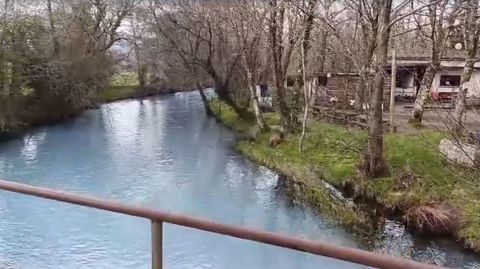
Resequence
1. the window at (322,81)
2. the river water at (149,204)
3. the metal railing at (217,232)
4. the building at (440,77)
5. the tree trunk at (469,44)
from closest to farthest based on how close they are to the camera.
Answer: the metal railing at (217,232)
the river water at (149,204)
the tree trunk at (469,44)
the building at (440,77)
the window at (322,81)

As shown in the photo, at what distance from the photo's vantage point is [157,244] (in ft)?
7.10

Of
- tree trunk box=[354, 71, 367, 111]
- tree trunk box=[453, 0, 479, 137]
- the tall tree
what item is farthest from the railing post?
the tall tree

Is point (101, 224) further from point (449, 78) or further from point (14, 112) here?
point (449, 78)

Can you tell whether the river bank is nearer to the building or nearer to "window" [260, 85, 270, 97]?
"window" [260, 85, 270, 97]

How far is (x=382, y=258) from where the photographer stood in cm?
152

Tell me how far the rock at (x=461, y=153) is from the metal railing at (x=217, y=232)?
263 inches

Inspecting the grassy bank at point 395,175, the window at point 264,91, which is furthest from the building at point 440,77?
the grassy bank at point 395,175

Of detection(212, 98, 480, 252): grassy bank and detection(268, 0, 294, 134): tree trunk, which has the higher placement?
detection(268, 0, 294, 134): tree trunk

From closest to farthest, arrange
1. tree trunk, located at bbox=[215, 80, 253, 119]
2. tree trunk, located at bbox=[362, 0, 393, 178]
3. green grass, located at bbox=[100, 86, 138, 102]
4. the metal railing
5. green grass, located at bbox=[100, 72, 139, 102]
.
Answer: the metal railing
tree trunk, located at bbox=[362, 0, 393, 178]
tree trunk, located at bbox=[215, 80, 253, 119]
green grass, located at bbox=[100, 86, 138, 102]
green grass, located at bbox=[100, 72, 139, 102]

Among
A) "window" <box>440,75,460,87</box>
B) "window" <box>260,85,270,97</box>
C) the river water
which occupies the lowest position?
the river water

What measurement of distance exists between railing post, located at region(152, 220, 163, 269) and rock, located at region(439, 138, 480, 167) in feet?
21.4

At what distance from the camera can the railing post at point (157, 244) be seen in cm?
207

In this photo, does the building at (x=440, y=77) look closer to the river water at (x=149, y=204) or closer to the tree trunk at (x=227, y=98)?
the tree trunk at (x=227, y=98)

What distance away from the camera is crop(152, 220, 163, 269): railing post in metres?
2.07
